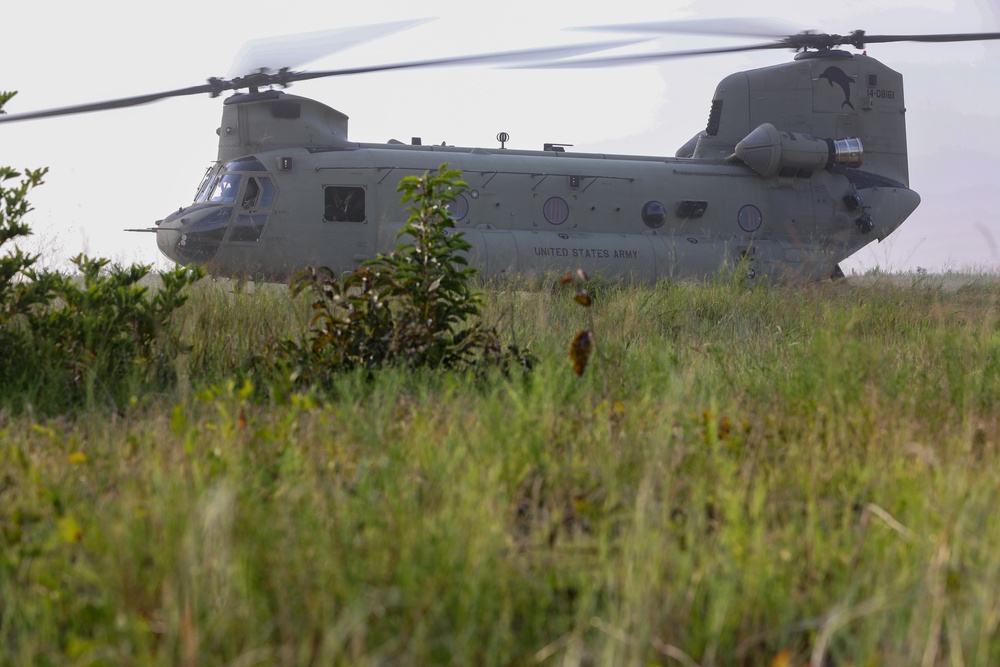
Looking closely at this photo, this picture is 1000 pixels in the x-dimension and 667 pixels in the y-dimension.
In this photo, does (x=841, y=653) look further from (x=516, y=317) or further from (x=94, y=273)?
(x=516, y=317)

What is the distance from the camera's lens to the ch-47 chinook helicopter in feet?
41.0

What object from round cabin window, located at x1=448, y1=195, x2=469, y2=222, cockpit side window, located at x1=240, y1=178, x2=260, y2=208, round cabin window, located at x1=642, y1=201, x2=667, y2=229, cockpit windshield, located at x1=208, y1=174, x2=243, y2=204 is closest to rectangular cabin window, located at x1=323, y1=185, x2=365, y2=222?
cockpit side window, located at x1=240, y1=178, x2=260, y2=208

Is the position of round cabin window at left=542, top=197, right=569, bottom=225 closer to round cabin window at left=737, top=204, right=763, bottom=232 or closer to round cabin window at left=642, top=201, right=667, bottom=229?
round cabin window at left=642, top=201, right=667, bottom=229

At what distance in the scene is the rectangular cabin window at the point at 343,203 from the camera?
12641mm

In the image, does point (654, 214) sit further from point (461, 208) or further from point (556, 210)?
point (461, 208)


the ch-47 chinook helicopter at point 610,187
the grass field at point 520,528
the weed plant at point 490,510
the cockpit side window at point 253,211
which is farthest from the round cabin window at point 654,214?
the grass field at point 520,528

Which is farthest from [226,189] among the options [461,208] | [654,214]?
[654,214]

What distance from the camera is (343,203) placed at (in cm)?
1268

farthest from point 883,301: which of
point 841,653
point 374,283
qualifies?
point 841,653

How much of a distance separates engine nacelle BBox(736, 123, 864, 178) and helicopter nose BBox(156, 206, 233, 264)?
7519mm

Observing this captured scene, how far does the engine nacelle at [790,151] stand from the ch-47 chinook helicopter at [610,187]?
0.02m

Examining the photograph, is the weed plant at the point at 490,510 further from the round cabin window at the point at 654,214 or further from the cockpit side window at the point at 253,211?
the round cabin window at the point at 654,214

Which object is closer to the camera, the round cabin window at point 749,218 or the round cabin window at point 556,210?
the round cabin window at point 556,210

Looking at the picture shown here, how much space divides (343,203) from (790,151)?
21.6 ft
